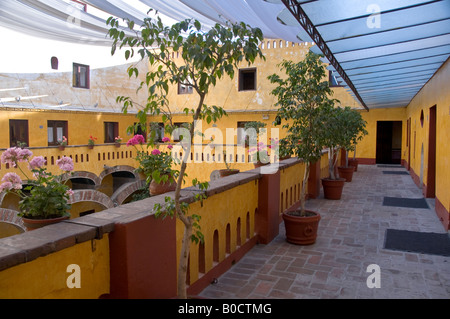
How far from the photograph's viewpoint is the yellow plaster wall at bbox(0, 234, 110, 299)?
200 cm

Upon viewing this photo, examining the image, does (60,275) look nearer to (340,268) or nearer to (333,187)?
(340,268)

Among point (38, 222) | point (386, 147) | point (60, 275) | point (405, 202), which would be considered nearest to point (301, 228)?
point (38, 222)

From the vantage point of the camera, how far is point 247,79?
68.8 feet

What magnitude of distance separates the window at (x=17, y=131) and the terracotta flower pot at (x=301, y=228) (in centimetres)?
1451

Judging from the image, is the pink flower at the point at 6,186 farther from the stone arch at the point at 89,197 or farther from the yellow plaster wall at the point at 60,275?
the stone arch at the point at 89,197

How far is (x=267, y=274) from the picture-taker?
4344mm

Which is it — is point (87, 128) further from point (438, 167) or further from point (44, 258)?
point (44, 258)

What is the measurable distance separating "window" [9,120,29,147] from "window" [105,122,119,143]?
4899 millimetres

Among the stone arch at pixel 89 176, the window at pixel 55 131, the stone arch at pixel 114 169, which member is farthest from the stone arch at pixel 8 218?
the window at pixel 55 131

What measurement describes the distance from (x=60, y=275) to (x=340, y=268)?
133 inches

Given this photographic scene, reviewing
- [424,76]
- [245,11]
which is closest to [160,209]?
[245,11]
